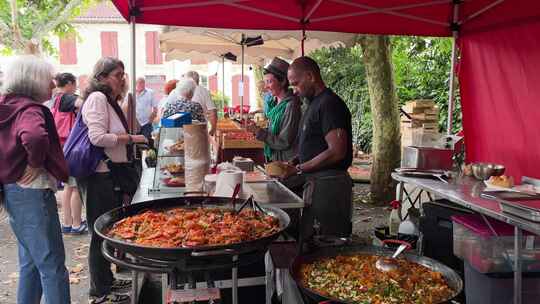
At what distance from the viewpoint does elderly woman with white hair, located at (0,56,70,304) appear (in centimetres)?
282

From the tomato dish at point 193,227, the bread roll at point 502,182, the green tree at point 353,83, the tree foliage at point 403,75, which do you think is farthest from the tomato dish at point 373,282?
the green tree at point 353,83

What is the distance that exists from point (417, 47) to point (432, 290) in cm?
1095

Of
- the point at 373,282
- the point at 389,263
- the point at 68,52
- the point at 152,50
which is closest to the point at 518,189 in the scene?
the point at 389,263

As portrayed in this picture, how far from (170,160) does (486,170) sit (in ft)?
8.40

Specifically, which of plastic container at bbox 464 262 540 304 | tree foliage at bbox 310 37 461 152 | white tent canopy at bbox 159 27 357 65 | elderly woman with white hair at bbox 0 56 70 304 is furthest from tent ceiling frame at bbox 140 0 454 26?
tree foliage at bbox 310 37 461 152

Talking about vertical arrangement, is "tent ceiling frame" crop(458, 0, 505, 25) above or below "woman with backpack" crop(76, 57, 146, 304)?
above

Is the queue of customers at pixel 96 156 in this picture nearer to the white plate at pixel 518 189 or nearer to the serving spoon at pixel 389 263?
the serving spoon at pixel 389 263

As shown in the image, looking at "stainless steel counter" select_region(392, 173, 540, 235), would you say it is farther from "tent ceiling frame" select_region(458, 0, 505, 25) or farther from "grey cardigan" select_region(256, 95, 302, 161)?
"tent ceiling frame" select_region(458, 0, 505, 25)

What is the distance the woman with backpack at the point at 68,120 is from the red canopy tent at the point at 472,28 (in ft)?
6.04

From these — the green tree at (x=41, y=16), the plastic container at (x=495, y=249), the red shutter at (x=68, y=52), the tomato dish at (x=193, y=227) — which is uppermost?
the red shutter at (x=68, y=52)

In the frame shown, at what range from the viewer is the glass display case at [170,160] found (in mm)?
3342

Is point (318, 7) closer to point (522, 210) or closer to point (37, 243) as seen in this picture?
point (522, 210)

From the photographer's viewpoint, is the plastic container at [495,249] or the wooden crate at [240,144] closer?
the plastic container at [495,249]

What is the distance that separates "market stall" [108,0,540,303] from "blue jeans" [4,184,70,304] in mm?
1806
